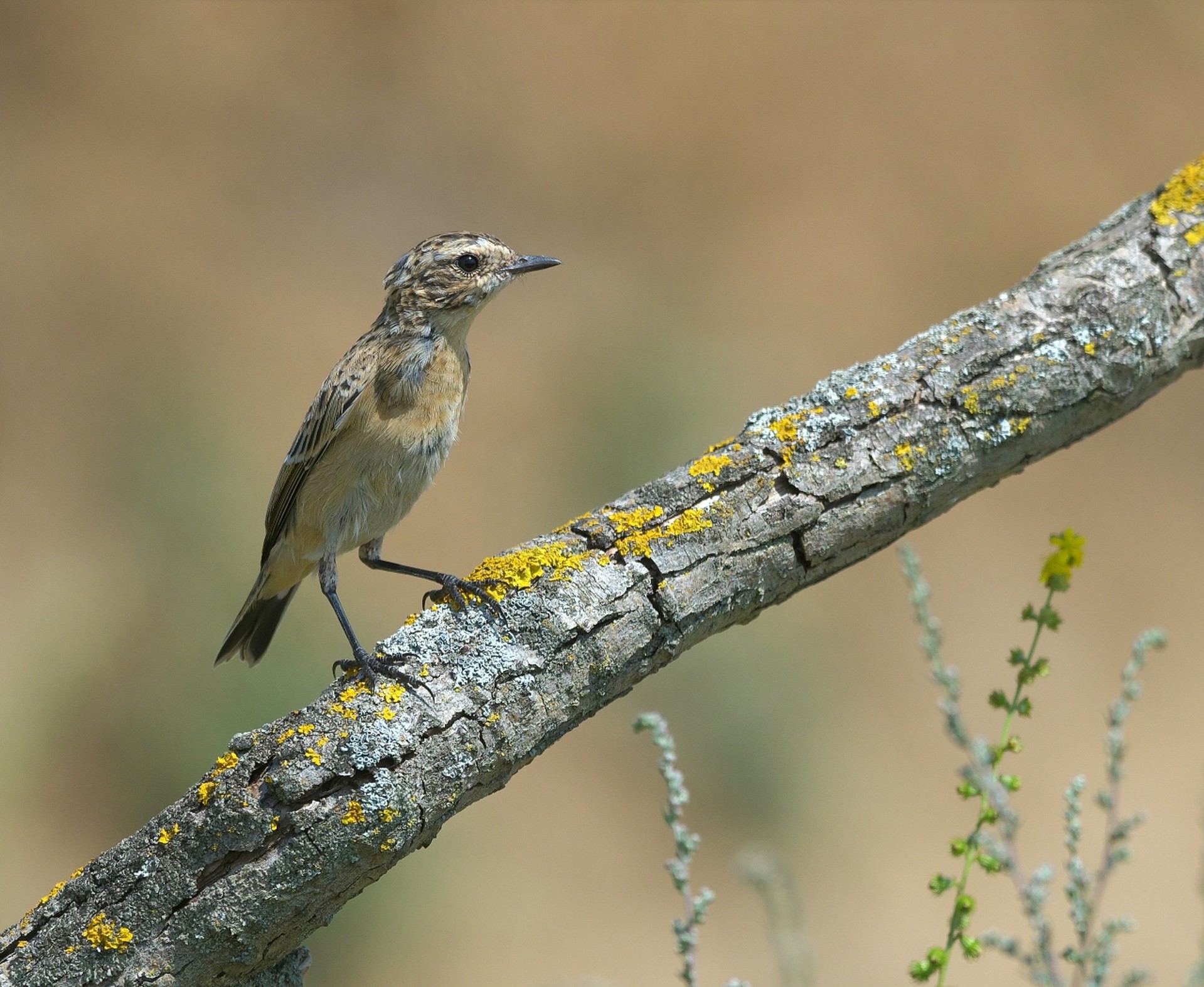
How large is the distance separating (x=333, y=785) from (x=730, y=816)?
28.5 feet

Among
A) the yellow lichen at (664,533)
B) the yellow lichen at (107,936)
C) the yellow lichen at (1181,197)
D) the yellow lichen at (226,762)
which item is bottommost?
the yellow lichen at (107,936)

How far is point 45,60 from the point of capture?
1409cm

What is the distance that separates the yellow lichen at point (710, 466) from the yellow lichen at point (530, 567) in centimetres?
44

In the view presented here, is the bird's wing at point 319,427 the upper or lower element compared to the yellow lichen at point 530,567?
upper

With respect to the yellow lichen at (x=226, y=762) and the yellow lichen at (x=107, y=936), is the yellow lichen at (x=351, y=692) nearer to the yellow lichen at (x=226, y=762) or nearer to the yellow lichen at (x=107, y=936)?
the yellow lichen at (x=226, y=762)

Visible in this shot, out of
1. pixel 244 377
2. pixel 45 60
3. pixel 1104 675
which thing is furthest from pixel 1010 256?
pixel 45 60

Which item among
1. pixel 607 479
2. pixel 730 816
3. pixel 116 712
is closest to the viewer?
pixel 116 712

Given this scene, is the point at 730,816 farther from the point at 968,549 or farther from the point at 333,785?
the point at 333,785

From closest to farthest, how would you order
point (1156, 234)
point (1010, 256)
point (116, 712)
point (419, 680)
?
1. point (419, 680)
2. point (1156, 234)
3. point (116, 712)
4. point (1010, 256)

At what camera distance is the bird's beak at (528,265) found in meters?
5.16

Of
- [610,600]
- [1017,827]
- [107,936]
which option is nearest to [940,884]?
[1017,827]

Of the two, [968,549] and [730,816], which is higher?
[968,549]

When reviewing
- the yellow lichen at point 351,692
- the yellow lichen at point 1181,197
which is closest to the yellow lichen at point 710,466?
the yellow lichen at point 351,692

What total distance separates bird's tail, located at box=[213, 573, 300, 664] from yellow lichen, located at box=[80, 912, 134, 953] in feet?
9.31
